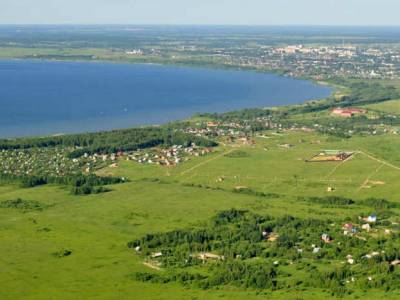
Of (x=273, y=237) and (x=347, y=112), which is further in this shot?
(x=347, y=112)

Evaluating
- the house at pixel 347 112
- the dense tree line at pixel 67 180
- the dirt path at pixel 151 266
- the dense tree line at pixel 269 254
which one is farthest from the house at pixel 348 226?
the house at pixel 347 112

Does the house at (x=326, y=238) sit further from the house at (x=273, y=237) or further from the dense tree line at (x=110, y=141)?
the dense tree line at (x=110, y=141)

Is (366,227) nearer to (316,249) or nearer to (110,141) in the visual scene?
(316,249)

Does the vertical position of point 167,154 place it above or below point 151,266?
below

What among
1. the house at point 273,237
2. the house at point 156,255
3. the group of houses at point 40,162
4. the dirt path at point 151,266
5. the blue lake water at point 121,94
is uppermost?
the house at point 273,237

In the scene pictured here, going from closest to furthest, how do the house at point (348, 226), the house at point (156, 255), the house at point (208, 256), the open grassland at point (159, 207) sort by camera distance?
the open grassland at point (159, 207) < the house at point (208, 256) < the house at point (156, 255) < the house at point (348, 226)

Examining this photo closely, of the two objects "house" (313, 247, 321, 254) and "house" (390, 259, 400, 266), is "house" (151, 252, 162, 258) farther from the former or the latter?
"house" (390, 259, 400, 266)

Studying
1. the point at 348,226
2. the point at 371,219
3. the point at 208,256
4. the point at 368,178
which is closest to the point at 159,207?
→ the point at 208,256
